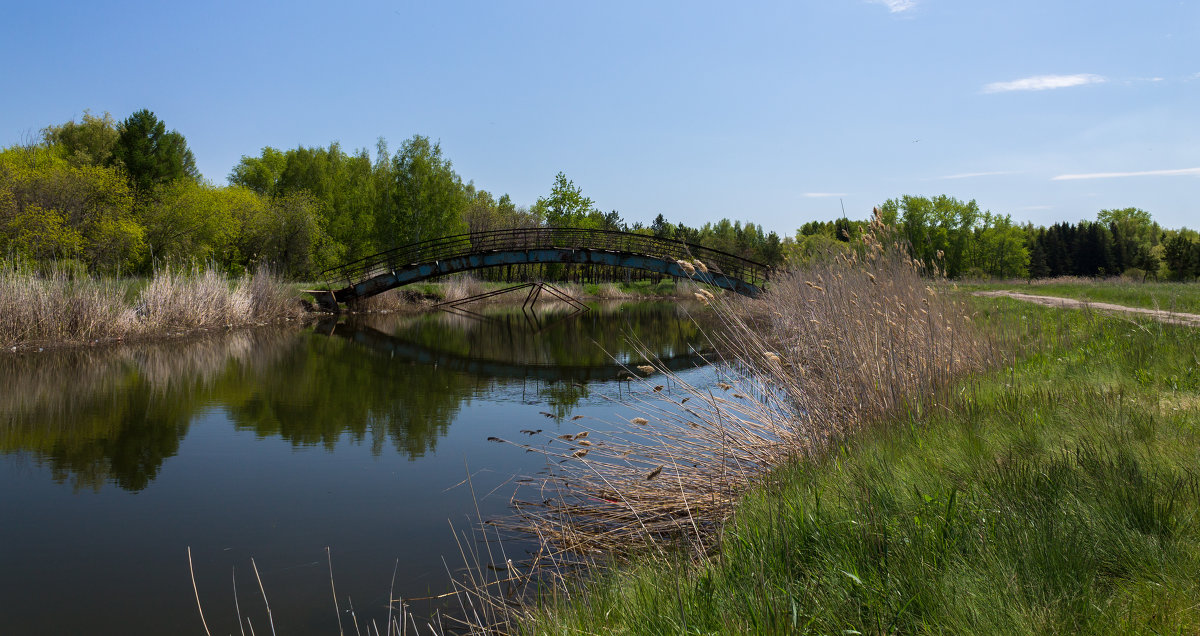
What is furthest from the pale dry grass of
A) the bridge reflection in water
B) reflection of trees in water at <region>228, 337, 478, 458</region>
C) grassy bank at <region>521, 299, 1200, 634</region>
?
grassy bank at <region>521, 299, 1200, 634</region>

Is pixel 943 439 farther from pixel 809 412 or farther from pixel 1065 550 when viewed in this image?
pixel 1065 550

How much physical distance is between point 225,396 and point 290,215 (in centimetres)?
3671

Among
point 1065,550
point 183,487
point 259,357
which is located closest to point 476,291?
point 259,357

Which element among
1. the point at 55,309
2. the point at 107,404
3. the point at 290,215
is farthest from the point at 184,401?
the point at 290,215

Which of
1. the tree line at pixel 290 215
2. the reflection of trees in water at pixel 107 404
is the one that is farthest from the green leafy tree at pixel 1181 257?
the reflection of trees in water at pixel 107 404

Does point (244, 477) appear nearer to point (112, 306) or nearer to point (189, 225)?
point (112, 306)

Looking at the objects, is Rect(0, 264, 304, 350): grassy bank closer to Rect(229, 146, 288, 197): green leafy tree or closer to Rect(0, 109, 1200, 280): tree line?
Rect(0, 109, 1200, 280): tree line

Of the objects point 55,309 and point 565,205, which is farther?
point 565,205

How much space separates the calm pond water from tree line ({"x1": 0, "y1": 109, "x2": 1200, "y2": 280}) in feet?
15.3

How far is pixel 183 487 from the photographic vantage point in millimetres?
6453

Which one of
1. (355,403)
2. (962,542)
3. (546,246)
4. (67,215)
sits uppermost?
(67,215)

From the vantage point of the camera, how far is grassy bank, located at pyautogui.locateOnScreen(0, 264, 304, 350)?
14.1m

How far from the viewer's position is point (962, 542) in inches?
103

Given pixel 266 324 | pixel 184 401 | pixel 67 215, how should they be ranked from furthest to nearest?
pixel 67 215 < pixel 266 324 < pixel 184 401
